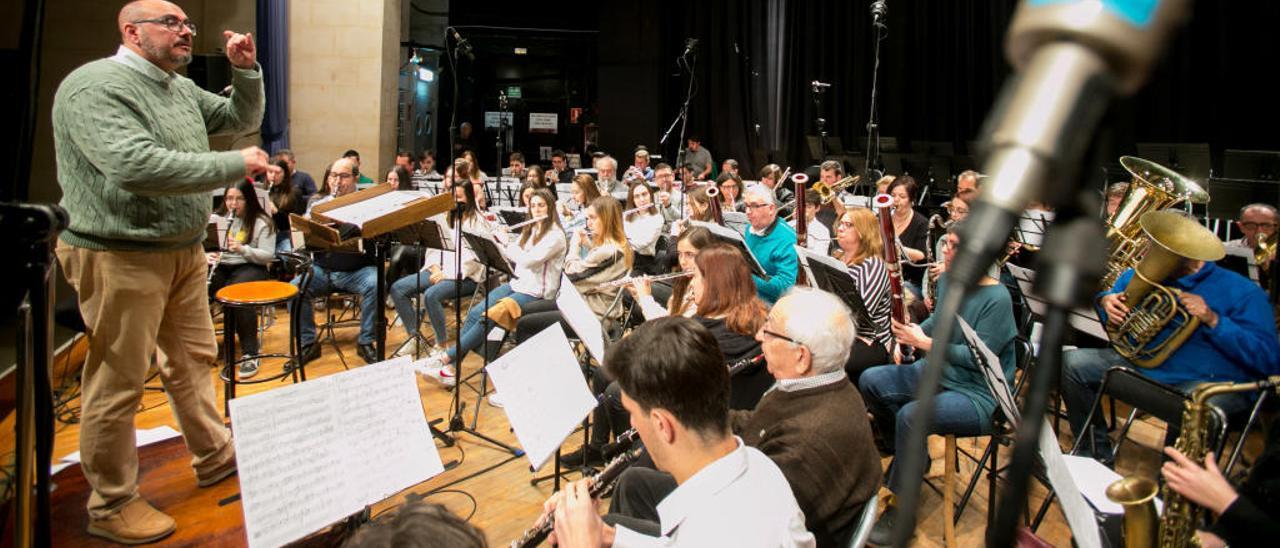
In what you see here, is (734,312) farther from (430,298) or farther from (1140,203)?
(430,298)

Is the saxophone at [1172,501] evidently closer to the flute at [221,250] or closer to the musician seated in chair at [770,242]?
the musician seated in chair at [770,242]

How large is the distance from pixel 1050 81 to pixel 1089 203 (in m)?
0.09

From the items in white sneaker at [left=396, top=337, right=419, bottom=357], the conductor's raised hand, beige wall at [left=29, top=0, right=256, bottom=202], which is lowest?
white sneaker at [left=396, top=337, right=419, bottom=357]

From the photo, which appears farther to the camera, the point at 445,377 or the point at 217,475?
the point at 445,377

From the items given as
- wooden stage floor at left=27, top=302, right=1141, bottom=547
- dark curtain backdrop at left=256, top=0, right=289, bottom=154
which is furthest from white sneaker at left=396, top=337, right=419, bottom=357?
dark curtain backdrop at left=256, top=0, right=289, bottom=154

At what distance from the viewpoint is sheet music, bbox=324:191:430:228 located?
3012mm

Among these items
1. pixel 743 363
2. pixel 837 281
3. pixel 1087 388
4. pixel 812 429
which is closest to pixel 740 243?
pixel 837 281

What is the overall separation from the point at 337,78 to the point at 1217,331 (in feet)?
31.0

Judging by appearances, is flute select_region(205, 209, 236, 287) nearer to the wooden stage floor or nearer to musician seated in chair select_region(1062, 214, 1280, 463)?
the wooden stage floor

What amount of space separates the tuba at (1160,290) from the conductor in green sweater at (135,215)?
352 centimetres

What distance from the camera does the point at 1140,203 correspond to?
3830 mm

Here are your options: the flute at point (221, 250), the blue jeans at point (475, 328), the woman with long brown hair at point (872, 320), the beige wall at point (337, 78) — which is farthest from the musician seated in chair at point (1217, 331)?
the beige wall at point (337, 78)

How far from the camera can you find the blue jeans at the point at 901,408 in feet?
9.95

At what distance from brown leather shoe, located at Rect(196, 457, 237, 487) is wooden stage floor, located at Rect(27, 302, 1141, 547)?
0.08ft
